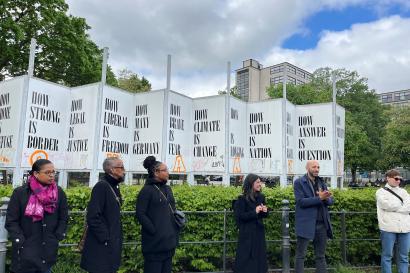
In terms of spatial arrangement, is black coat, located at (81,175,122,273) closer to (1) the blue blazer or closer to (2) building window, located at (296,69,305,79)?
(1) the blue blazer

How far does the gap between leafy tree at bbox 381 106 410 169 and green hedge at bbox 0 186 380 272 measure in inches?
1306

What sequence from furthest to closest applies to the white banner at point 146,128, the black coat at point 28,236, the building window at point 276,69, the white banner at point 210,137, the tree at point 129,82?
1. the building window at point 276,69
2. the tree at point 129,82
3. the white banner at point 210,137
4. the white banner at point 146,128
5. the black coat at point 28,236

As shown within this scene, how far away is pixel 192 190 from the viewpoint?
661 cm

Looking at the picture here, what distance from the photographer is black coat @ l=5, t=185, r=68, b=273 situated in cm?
390

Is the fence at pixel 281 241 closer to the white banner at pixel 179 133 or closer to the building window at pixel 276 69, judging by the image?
the white banner at pixel 179 133

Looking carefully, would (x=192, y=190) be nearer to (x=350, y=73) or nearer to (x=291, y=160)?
(x=291, y=160)

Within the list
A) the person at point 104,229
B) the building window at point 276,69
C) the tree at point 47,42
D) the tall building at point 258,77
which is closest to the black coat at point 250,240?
the person at point 104,229

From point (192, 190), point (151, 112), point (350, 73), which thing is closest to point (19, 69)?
point (151, 112)

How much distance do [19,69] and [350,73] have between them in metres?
37.4

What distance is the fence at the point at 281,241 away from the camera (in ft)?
20.0

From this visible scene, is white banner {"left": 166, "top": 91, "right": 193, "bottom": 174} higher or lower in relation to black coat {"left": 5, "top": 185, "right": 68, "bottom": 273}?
higher

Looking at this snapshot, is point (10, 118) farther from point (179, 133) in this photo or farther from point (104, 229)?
point (104, 229)

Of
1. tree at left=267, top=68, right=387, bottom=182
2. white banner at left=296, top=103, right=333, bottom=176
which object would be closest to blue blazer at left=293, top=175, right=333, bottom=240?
white banner at left=296, top=103, right=333, bottom=176

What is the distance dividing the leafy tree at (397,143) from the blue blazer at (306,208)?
35201mm
